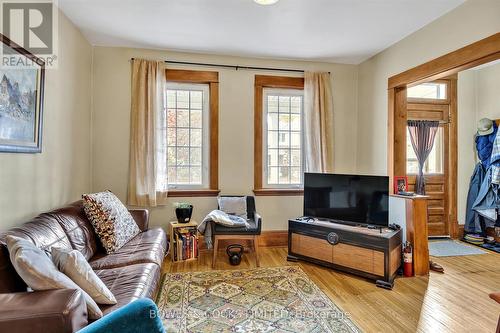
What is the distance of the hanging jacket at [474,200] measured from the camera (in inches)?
170

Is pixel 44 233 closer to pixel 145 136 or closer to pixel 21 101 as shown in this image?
pixel 21 101

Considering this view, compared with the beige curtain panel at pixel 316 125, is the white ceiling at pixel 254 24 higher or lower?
higher

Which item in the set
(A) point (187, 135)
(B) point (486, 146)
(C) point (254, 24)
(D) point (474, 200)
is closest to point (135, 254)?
(A) point (187, 135)

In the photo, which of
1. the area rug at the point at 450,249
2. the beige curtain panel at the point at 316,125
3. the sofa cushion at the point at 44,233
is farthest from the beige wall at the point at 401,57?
the sofa cushion at the point at 44,233

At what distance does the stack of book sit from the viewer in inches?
131

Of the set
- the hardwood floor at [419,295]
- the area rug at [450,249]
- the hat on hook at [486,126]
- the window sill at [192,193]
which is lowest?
the hardwood floor at [419,295]

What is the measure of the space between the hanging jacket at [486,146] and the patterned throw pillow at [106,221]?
5.16 metres

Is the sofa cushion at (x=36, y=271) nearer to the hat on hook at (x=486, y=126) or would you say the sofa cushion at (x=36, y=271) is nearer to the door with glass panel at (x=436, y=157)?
the door with glass panel at (x=436, y=157)

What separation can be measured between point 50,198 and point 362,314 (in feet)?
9.58

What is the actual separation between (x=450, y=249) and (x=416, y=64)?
2.60 meters

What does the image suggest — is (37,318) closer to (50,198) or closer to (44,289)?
(44,289)

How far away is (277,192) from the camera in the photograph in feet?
13.1

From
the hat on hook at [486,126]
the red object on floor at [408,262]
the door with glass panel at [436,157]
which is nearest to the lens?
the red object on floor at [408,262]

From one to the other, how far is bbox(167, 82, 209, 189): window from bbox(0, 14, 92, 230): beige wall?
3.29 ft
